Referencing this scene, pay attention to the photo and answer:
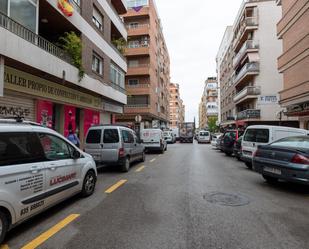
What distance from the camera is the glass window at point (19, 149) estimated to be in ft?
13.1

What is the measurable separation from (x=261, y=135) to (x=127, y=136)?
5.95 m

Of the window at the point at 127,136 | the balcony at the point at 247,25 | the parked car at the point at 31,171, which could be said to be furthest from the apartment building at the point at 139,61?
the parked car at the point at 31,171

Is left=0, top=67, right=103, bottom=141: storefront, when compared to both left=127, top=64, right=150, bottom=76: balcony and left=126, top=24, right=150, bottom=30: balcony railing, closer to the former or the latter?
left=127, top=64, right=150, bottom=76: balcony

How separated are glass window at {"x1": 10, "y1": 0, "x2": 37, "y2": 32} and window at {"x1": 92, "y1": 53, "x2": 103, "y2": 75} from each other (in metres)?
6.53

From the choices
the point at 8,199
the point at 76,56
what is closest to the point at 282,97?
the point at 76,56

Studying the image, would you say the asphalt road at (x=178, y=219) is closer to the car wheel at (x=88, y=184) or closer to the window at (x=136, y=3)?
the car wheel at (x=88, y=184)

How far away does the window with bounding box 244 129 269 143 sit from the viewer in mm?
11318

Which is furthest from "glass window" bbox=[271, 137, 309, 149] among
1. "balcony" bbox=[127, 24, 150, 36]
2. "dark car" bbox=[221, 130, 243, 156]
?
"balcony" bbox=[127, 24, 150, 36]

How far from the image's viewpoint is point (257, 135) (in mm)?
11641

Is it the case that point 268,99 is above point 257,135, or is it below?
above

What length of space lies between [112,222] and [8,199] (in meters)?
1.79

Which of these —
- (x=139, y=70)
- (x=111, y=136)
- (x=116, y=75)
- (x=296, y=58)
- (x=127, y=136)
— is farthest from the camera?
(x=139, y=70)

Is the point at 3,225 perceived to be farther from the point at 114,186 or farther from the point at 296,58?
the point at 296,58

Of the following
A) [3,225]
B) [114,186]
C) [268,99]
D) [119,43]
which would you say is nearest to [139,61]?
[119,43]
